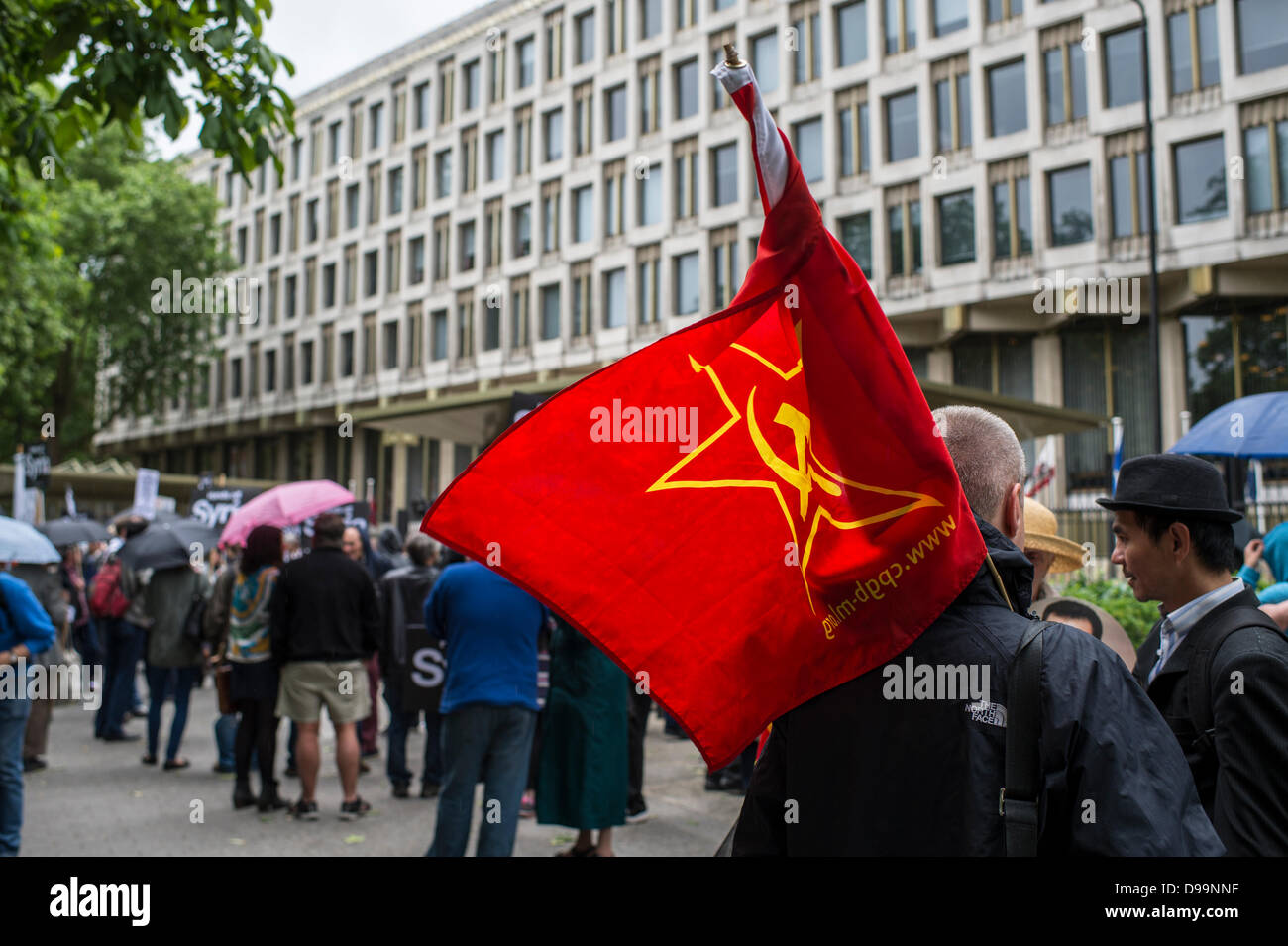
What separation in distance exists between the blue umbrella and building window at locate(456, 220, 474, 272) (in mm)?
36286

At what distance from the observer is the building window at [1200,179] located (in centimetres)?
2469

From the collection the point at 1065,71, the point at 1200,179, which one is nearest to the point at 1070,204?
the point at 1200,179

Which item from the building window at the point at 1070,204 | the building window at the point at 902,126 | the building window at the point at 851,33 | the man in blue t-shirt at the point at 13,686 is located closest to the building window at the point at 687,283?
the building window at the point at 902,126

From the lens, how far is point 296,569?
7586 millimetres

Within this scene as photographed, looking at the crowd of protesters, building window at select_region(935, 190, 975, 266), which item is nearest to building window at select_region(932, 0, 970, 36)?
→ building window at select_region(935, 190, 975, 266)

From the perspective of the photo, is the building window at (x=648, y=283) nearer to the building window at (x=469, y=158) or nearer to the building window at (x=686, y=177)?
the building window at (x=686, y=177)

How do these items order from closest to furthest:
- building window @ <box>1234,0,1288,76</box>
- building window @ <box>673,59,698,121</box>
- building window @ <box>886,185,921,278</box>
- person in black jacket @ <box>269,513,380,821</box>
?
person in black jacket @ <box>269,513,380,821</box> → building window @ <box>1234,0,1288,76</box> → building window @ <box>886,185,921,278</box> → building window @ <box>673,59,698,121</box>

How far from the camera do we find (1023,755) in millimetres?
1649

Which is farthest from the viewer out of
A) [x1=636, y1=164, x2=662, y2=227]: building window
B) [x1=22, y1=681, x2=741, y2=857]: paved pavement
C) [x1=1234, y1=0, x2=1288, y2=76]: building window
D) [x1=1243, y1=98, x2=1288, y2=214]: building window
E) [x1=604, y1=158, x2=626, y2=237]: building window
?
[x1=604, y1=158, x2=626, y2=237]: building window

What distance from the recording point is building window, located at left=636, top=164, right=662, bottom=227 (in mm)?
34688

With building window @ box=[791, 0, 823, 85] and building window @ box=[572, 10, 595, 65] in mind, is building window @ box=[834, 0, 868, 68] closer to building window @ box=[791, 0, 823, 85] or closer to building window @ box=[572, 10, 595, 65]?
building window @ box=[791, 0, 823, 85]

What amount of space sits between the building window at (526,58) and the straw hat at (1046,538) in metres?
37.4

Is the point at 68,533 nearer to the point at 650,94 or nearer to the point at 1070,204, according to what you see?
the point at 1070,204
